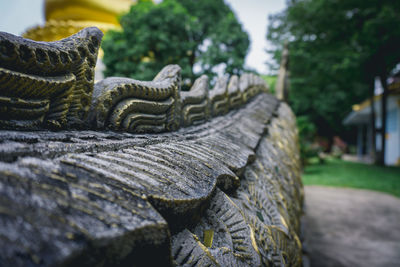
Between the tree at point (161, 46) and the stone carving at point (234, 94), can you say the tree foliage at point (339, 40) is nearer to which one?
the tree at point (161, 46)

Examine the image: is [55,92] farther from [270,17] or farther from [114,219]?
[270,17]

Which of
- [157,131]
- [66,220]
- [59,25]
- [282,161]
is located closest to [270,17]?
[59,25]

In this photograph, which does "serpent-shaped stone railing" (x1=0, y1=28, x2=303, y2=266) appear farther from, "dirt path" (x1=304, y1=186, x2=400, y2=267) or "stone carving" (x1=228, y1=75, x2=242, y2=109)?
"dirt path" (x1=304, y1=186, x2=400, y2=267)

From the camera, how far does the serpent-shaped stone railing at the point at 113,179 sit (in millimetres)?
410

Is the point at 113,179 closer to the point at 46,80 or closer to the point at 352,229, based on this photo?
the point at 46,80

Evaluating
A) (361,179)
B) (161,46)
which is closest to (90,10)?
(161,46)

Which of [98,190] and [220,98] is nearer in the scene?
[98,190]

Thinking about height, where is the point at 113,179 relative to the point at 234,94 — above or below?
below

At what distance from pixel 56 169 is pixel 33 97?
30 centimetres

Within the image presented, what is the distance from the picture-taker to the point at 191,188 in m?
0.72

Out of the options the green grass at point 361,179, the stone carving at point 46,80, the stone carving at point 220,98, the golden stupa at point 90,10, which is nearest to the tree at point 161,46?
the golden stupa at point 90,10

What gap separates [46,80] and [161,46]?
521 centimetres

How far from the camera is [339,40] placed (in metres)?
8.75

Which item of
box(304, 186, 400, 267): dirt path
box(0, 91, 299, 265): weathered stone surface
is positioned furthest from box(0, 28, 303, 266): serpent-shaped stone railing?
box(304, 186, 400, 267): dirt path
